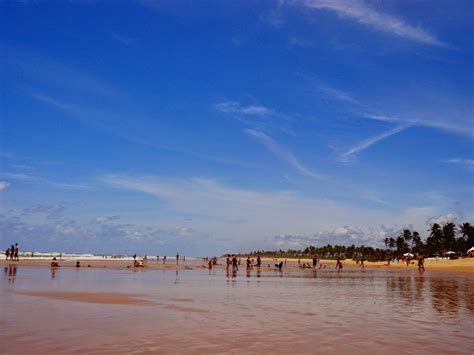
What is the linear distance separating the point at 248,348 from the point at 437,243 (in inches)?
6096

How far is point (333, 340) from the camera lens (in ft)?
42.1

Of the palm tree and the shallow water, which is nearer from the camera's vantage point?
the shallow water

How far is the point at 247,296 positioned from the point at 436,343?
1409cm

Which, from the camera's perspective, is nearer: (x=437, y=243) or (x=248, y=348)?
(x=248, y=348)

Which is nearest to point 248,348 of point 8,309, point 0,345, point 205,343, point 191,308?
point 205,343

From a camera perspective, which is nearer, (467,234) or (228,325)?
(228,325)

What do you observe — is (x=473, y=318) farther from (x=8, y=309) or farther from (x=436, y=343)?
(x=8, y=309)

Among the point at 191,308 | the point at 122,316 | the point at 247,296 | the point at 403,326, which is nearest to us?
the point at 403,326

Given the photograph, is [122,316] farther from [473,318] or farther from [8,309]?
[473,318]

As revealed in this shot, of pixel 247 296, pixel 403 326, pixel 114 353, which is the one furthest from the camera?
pixel 247 296

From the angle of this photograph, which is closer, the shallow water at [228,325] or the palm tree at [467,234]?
the shallow water at [228,325]

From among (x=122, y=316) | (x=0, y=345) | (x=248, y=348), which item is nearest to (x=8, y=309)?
(x=122, y=316)

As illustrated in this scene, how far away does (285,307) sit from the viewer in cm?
2039

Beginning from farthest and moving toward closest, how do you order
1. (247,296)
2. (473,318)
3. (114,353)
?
1. (247,296)
2. (473,318)
3. (114,353)
